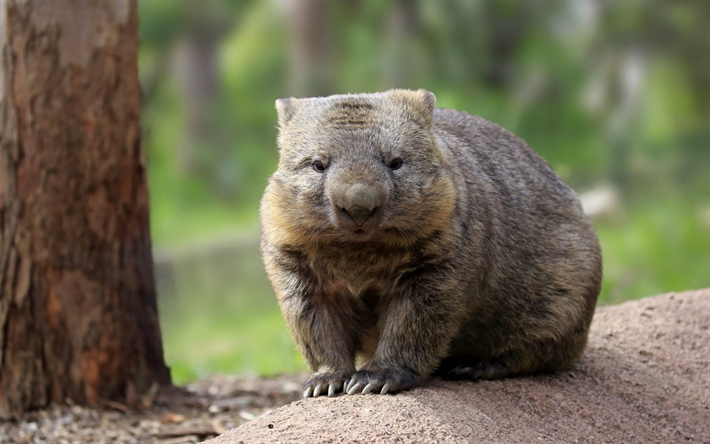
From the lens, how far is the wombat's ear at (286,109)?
406cm

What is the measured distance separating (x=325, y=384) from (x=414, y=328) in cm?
52

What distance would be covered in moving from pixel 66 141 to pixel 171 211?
7977 mm

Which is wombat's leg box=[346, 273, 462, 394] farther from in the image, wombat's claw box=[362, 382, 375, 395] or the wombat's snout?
the wombat's snout

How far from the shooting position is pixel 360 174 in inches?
134

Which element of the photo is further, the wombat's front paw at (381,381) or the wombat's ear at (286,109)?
the wombat's ear at (286,109)

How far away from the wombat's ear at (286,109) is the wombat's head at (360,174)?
90 millimetres

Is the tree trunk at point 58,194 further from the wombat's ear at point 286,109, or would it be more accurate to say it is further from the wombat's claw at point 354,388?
the wombat's claw at point 354,388

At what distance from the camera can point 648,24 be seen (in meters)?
11.5

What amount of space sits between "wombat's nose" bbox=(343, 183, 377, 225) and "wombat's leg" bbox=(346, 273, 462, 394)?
0.63 metres

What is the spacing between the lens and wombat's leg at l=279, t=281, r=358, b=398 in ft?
12.7

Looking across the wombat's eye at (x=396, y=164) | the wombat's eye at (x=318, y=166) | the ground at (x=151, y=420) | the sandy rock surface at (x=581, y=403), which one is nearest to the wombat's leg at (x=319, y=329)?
the sandy rock surface at (x=581, y=403)

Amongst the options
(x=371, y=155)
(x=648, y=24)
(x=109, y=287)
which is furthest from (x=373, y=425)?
(x=648, y=24)

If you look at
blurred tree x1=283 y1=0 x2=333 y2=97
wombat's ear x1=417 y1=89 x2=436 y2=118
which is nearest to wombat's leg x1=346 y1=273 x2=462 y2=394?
wombat's ear x1=417 y1=89 x2=436 y2=118

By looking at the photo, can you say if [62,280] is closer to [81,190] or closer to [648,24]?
[81,190]
